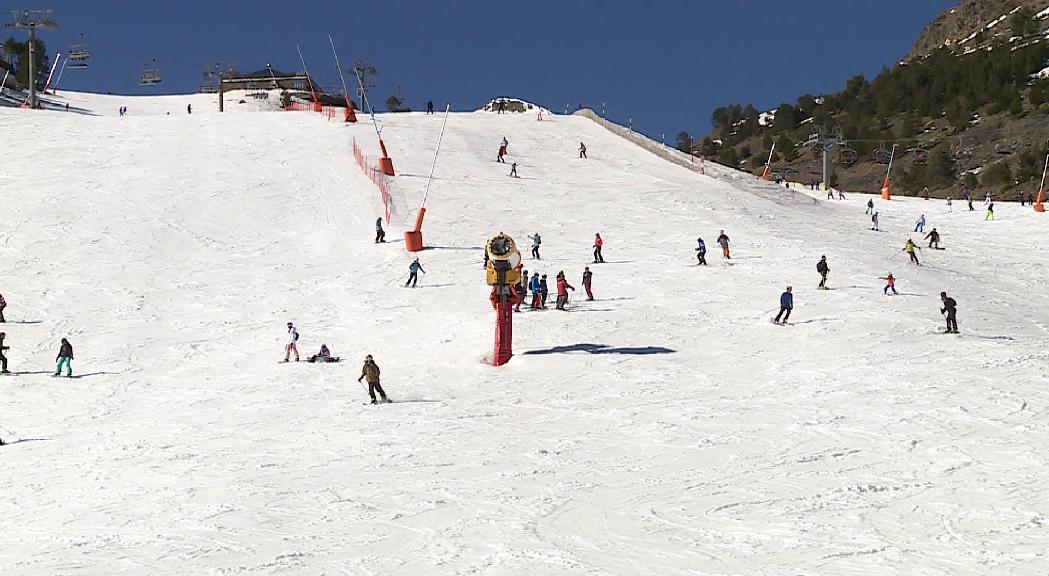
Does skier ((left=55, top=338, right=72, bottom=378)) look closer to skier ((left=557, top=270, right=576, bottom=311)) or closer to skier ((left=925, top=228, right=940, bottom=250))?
skier ((left=557, top=270, right=576, bottom=311))

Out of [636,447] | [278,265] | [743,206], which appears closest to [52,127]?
[278,265]

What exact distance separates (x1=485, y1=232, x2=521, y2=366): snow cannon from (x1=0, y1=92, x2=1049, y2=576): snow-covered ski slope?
46 cm

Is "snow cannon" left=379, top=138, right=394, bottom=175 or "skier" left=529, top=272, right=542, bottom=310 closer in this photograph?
"skier" left=529, top=272, right=542, bottom=310

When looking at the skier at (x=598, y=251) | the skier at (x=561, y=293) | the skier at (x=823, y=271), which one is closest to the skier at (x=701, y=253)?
the skier at (x=598, y=251)

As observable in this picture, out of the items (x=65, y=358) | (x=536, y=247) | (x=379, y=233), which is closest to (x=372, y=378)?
(x=65, y=358)

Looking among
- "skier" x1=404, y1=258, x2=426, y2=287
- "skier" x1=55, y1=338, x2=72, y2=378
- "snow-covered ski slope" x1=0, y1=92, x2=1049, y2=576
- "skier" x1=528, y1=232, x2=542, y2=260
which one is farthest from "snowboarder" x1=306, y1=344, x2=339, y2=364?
"skier" x1=528, y1=232, x2=542, y2=260

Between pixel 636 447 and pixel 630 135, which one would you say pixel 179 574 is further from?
pixel 630 135

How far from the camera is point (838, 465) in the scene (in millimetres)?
14969

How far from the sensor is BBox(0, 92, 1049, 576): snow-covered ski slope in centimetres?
1209

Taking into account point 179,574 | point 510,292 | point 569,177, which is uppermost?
point 569,177

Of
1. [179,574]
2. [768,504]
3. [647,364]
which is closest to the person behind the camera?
[179,574]

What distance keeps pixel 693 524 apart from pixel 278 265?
23.3m

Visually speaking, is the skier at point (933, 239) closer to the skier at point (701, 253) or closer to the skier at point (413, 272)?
the skier at point (701, 253)

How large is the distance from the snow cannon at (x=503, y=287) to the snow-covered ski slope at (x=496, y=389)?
1.50 feet
